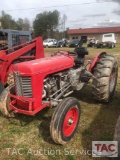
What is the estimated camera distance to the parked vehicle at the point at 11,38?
6.30 m

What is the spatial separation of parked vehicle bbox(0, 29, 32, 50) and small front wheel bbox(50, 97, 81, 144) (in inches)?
143

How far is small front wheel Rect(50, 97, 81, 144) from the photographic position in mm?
3031

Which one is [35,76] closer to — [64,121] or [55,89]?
[55,89]

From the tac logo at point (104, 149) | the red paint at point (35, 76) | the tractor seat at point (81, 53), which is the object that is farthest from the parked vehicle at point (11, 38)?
the tac logo at point (104, 149)

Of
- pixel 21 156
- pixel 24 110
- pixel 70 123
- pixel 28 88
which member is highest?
pixel 28 88

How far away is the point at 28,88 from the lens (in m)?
3.32

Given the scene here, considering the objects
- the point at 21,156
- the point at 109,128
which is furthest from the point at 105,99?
the point at 21,156

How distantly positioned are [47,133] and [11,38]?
375cm

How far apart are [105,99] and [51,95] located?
1425 mm

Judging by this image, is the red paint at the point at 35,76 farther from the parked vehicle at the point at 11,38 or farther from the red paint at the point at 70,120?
the parked vehicle at the point at 11,38

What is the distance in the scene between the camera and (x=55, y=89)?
3850mm

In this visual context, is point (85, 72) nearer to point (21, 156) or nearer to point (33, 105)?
point (33, 105)

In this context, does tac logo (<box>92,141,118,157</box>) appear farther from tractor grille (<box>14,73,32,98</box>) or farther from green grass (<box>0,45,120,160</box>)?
tractor grille (<box>14,73,32,98</box>)

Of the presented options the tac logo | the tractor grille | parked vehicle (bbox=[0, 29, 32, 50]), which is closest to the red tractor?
the tractor grille
